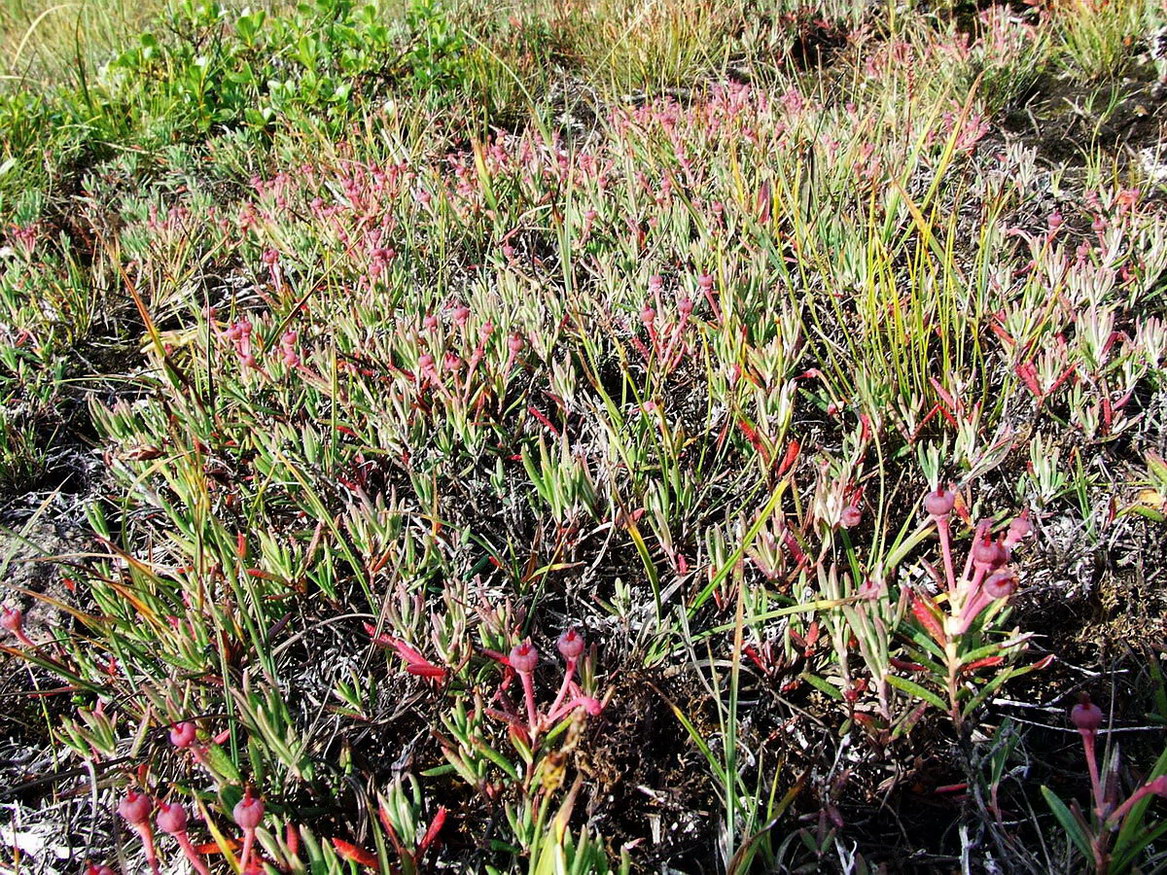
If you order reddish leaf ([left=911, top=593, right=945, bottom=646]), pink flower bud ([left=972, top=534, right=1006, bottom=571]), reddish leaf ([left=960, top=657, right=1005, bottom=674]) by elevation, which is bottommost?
reddish leaf ([left=960, top=657, right=1005, bottom=674])

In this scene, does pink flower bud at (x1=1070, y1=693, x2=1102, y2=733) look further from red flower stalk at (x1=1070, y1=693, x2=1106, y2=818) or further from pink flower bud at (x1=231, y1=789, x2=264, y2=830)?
pink flower bud at (x1=231, y1=789, x2=264, y2=830)

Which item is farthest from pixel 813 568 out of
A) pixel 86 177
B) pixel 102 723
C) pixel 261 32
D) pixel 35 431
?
pixel 261 32

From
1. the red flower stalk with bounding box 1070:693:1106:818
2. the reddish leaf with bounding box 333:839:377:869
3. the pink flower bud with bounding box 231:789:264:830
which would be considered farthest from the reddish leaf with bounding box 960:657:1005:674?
the pink flower bud with bounding box 231:789:264:830

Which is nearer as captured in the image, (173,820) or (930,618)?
(173,820)

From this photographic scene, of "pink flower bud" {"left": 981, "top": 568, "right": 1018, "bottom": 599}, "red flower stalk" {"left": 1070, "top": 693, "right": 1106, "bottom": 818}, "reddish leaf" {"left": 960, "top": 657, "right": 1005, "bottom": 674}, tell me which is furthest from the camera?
"reddish leaf" {"left": 960, "top": 657, "right": 1005, "bottom": 674}

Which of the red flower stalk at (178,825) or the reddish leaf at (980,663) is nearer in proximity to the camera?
the red flower stalk at (178,825)

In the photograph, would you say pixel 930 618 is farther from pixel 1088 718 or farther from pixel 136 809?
pixel 136 809

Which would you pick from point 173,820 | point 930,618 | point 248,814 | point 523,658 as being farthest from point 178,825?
point 930,618

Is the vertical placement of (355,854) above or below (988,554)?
below

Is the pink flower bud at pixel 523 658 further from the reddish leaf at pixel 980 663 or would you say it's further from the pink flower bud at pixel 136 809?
the reddish leaf at pixel 980 663

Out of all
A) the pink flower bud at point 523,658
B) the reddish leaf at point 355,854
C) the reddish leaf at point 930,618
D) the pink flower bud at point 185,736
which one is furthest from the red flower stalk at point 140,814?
the reddish leaf at point 930,618

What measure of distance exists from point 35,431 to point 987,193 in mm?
3445

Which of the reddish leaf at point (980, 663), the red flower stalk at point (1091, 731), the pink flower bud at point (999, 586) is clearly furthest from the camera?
the reddish leaf at point (980, 663)

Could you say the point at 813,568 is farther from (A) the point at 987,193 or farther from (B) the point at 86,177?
(B) the point at 86,177
